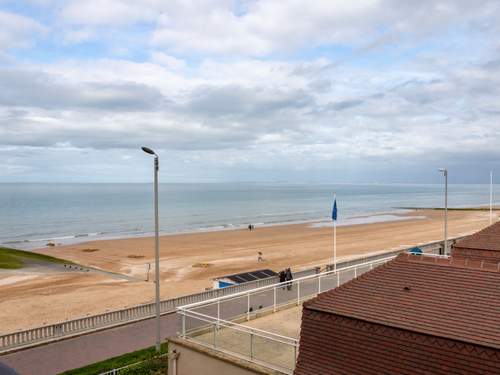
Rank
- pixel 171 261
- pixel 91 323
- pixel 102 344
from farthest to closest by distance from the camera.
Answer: pixel 171 261 → pixel 91 323 → pixel 102 344

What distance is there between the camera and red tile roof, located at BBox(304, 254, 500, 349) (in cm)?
780

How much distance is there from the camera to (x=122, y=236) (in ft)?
225

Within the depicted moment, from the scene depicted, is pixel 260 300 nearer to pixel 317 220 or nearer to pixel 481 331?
pixel 481 331

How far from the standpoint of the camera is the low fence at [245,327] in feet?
34.9

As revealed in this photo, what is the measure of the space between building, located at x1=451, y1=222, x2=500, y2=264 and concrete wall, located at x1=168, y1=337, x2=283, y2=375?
733 cm

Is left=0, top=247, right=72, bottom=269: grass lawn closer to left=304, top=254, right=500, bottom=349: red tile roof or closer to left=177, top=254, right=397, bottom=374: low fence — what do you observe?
left=177, top=254, right=397, bottom=374: low fence

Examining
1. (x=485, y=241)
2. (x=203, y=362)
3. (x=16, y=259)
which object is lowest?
(x=16, y=259)

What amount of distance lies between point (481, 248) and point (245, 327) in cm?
767

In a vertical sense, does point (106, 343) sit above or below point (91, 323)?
below

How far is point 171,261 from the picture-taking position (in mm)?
45000

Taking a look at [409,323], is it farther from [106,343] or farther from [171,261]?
[171,261]

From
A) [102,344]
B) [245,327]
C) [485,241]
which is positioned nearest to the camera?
[245,327]

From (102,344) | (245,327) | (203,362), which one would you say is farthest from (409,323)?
(102,344)

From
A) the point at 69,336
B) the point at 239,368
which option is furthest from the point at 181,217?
the point at 239,368
